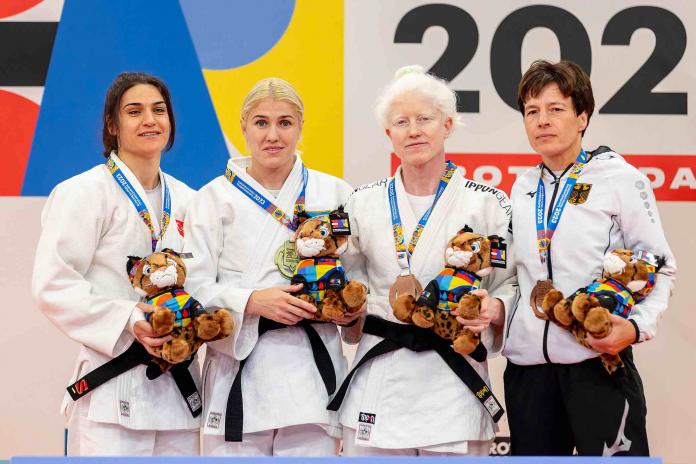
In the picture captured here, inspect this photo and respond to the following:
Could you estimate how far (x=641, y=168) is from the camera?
383cm

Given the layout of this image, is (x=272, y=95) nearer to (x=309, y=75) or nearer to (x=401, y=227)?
(x=401, y=227)

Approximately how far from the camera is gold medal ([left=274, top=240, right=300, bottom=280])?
2.56 metres

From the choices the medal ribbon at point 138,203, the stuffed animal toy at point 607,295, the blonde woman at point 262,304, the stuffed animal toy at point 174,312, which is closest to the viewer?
the stuffed animal toy at point 607,295

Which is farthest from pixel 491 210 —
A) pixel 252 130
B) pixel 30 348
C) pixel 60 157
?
pixel 30 348

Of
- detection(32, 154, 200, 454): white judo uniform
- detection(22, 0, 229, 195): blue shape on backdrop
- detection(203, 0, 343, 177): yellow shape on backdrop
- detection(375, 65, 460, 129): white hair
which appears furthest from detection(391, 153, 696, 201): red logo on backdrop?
detection(32, 154, 200, 454): white judo uniform

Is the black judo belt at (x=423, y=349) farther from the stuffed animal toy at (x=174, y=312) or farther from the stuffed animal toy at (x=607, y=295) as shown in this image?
the stuffed animal toy at (x=174, y=312)

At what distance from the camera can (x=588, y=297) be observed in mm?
2281

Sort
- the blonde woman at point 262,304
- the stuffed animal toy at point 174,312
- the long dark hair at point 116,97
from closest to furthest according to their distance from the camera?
1. the stuffed animal toy at point 174,312
2. the blonde woman at point 262,304
3. the long dark hair at point 116,97

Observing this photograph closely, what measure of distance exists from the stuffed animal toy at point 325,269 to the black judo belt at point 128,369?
0.52 m

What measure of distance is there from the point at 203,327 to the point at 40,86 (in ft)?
6.78

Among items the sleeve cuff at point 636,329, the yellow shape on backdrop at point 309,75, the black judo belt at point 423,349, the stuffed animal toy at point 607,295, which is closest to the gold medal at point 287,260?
the black judo belt at point 423,349

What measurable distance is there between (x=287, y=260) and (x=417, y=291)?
0.46 metres

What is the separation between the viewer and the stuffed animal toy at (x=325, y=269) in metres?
2.42

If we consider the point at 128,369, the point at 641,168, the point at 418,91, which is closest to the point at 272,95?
the point at 418,91
